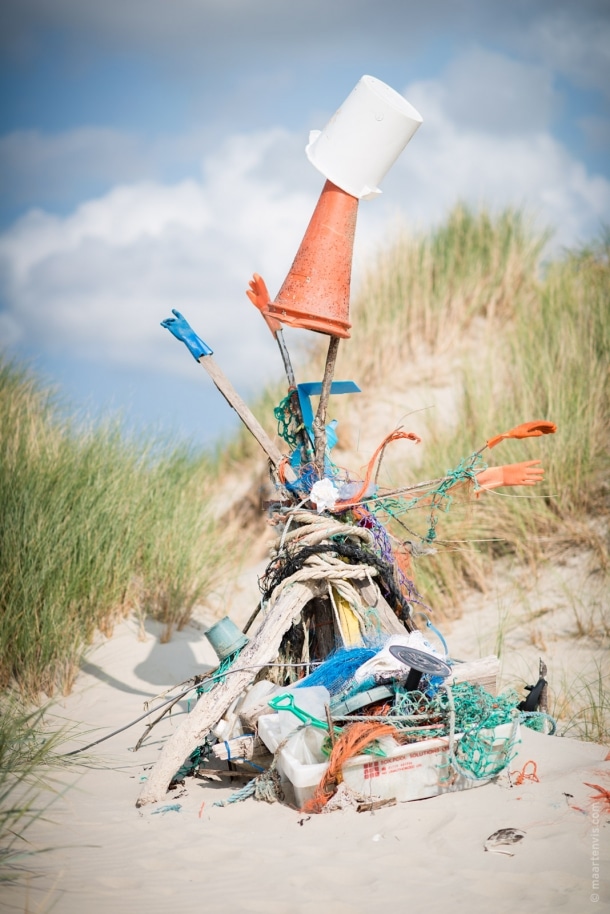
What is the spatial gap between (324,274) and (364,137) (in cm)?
60

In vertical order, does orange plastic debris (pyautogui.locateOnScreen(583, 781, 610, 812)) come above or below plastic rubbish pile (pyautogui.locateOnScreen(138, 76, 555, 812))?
below

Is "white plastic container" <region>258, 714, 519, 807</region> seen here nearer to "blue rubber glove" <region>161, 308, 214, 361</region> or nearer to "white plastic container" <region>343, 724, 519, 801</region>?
"white plastic container" <region>343, 724, 519, 801</region>

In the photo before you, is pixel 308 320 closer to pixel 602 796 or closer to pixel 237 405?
pixel 237 405

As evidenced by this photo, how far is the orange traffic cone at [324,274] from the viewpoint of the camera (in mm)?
3535

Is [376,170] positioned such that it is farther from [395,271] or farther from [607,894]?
[395,271]

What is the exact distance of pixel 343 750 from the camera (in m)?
2.98

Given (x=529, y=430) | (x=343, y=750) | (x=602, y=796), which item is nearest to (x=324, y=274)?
(x=529, y=430)

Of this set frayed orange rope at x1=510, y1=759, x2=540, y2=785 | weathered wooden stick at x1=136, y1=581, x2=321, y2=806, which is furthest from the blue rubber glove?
frayed orange rope at x1=510, y1=759, x2=540, y2=785

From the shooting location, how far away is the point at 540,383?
7.59 metres

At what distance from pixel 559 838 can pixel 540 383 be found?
17.8 feet

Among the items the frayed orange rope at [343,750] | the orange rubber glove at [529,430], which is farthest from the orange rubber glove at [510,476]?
the frayed orange rope at [343,750]

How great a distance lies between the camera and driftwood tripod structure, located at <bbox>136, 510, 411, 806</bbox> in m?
3.30

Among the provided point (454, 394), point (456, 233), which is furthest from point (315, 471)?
point (456, 233)

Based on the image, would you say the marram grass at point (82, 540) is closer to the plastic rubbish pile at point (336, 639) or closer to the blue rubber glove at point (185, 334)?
the plastic rubbish pile at point (336, 639)
